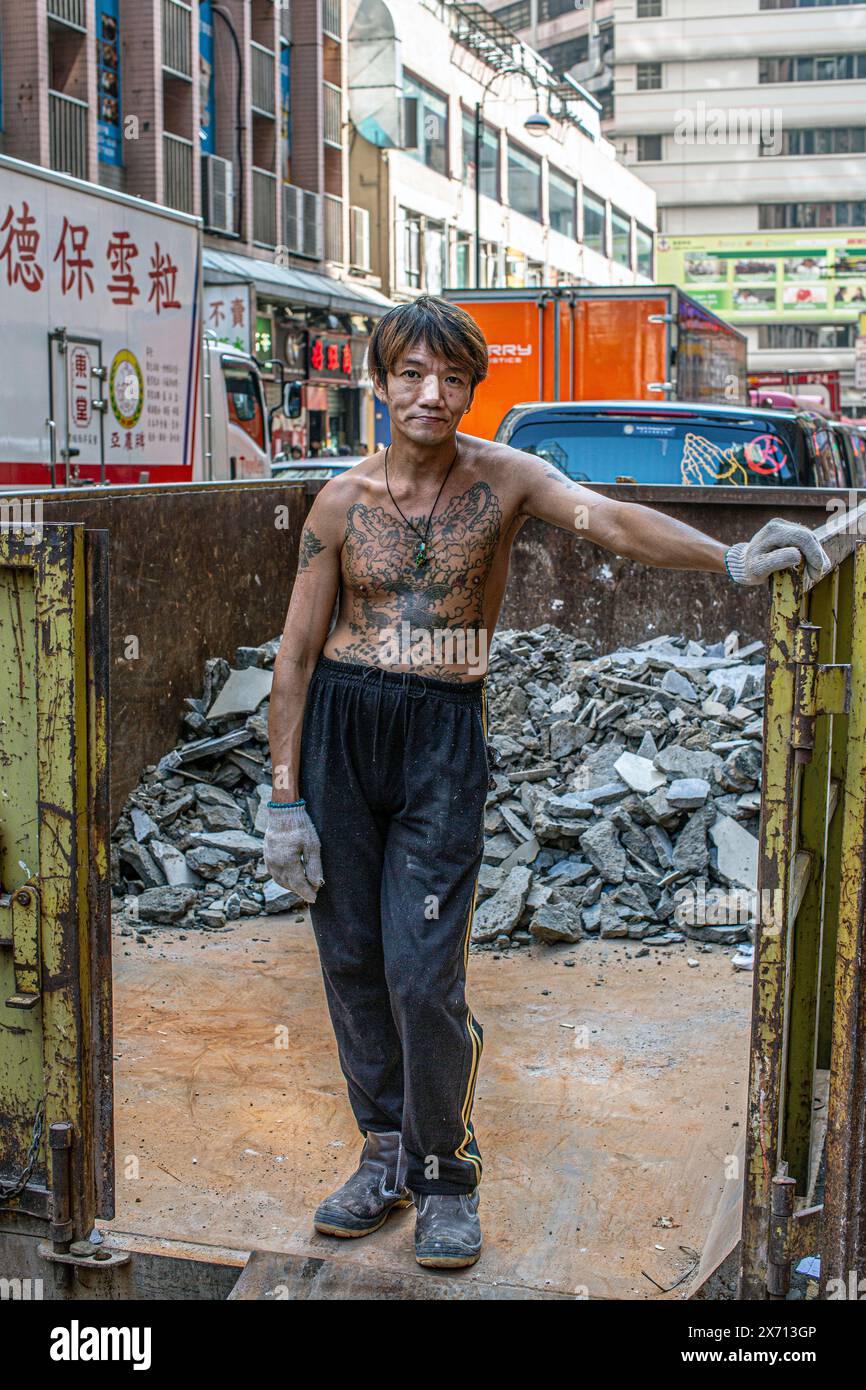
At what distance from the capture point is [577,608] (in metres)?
8.66

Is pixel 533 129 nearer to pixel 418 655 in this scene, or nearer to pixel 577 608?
pixel 577 608

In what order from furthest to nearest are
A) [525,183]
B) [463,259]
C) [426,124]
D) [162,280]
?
1. [525,183]
2. [463,259]
3. [426,124]
4. [162,280]

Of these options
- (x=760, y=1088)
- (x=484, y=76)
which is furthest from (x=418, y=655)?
(x=484, y=76)

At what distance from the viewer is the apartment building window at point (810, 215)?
3137 inches

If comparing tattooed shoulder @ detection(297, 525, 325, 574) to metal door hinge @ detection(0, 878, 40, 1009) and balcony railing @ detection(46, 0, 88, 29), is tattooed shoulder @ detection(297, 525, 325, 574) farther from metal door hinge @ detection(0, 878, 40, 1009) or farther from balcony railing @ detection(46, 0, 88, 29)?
balcony railing @ detection(46, 0, 88, 29)

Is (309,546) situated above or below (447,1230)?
above

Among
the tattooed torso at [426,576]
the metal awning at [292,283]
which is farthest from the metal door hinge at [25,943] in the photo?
the metal awning at [292,283]

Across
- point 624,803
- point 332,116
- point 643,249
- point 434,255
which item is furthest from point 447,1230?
point 643,249

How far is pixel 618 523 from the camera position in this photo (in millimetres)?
3180

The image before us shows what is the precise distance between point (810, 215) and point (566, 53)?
16.2m

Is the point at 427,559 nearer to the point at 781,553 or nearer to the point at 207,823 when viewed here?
the point at 781,553

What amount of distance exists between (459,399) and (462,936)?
45.9 inches

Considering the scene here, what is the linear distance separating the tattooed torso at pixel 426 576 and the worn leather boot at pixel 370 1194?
44.0 inches

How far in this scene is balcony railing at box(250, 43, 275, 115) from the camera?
2972 centimetres
